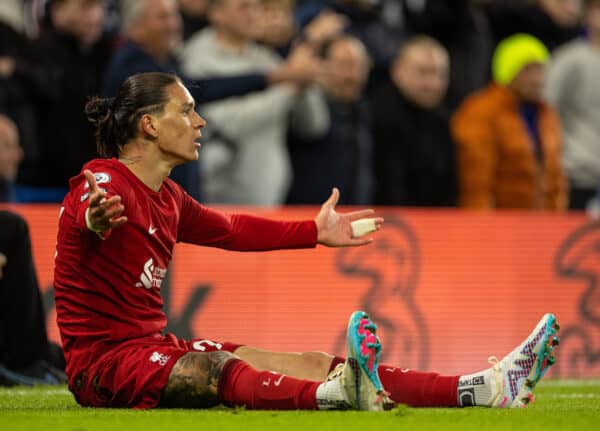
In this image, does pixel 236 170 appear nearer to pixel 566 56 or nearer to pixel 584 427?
pixel 566 56

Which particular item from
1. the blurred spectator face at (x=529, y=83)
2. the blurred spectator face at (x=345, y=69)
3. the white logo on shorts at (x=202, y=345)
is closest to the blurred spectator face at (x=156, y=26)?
the blurred spectator face at (x=345, y=69)

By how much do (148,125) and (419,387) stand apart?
5.43 ft

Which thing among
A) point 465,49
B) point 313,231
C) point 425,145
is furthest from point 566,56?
point 313,231

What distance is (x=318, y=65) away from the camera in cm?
952

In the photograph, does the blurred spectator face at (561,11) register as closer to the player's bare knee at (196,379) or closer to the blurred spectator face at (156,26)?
the blurred spectator face at (156,26)

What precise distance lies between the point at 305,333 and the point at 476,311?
1308 mm

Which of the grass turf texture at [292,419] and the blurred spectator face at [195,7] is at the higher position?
the blurred spectator face at [195,7]

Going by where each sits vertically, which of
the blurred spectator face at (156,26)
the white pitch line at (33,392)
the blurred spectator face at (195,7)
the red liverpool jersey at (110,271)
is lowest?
the white pitch line at (33,392)

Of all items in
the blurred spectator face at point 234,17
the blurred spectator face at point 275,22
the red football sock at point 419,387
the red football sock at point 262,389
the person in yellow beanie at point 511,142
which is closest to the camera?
the red football sock at point 262,389

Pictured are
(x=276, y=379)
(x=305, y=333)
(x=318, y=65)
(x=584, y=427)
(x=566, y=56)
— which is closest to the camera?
(x=584, y=427)

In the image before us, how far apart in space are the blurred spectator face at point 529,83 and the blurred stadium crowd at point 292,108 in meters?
0.01

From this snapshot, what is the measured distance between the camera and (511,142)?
33.0ft

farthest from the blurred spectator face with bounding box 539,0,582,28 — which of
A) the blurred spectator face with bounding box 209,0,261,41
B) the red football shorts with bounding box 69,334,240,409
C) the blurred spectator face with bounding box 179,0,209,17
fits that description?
the red football shorts with bounding box 69,334,240,409

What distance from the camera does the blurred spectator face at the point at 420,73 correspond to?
1005 centimetres
